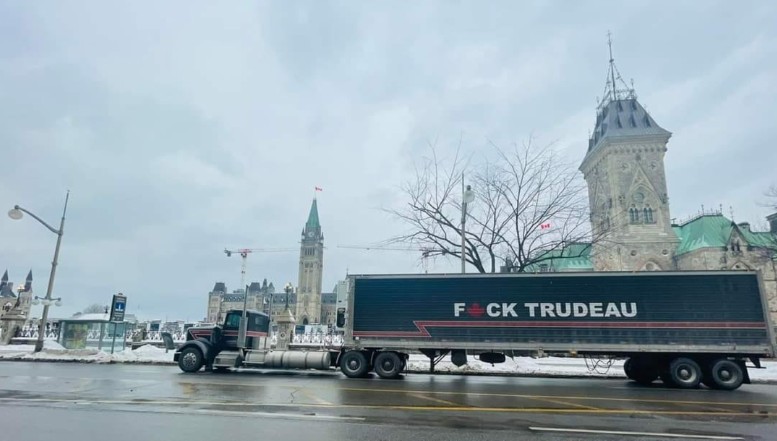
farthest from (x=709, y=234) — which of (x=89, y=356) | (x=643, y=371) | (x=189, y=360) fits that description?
(x=89, y=356)

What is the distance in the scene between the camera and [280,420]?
23.3 feet

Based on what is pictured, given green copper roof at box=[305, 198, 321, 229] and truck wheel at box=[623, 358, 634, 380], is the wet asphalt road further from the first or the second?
green copper roof at box=[305, 198, 321, 229]

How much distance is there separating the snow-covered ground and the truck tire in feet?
16.1

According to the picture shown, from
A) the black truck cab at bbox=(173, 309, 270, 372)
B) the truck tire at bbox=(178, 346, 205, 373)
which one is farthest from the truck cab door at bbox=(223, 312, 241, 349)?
the truck tire at bbox=(178, 346, 205, 373)

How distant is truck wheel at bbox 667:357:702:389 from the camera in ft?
44.9

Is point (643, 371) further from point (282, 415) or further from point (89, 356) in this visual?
point (89, 356)

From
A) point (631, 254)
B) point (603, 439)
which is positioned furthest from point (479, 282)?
point (631, 254)

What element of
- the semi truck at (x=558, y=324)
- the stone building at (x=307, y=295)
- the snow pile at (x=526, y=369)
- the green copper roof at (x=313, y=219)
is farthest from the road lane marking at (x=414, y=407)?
the green copper roof at (x=313, y=219)

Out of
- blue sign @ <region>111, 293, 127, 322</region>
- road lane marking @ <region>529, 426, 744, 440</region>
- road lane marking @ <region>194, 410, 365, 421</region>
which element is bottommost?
road lane marking @ <region>529, 426, 744, 440</region>

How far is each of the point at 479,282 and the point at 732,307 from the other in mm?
7825

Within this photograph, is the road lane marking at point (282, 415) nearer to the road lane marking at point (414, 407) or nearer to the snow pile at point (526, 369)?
the road lane marking at point (414, 407)

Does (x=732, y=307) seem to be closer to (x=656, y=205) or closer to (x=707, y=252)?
(x=707, y=252)

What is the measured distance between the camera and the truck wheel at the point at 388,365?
1524 centimetres

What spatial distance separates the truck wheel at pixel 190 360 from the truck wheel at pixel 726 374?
56.6 feet
